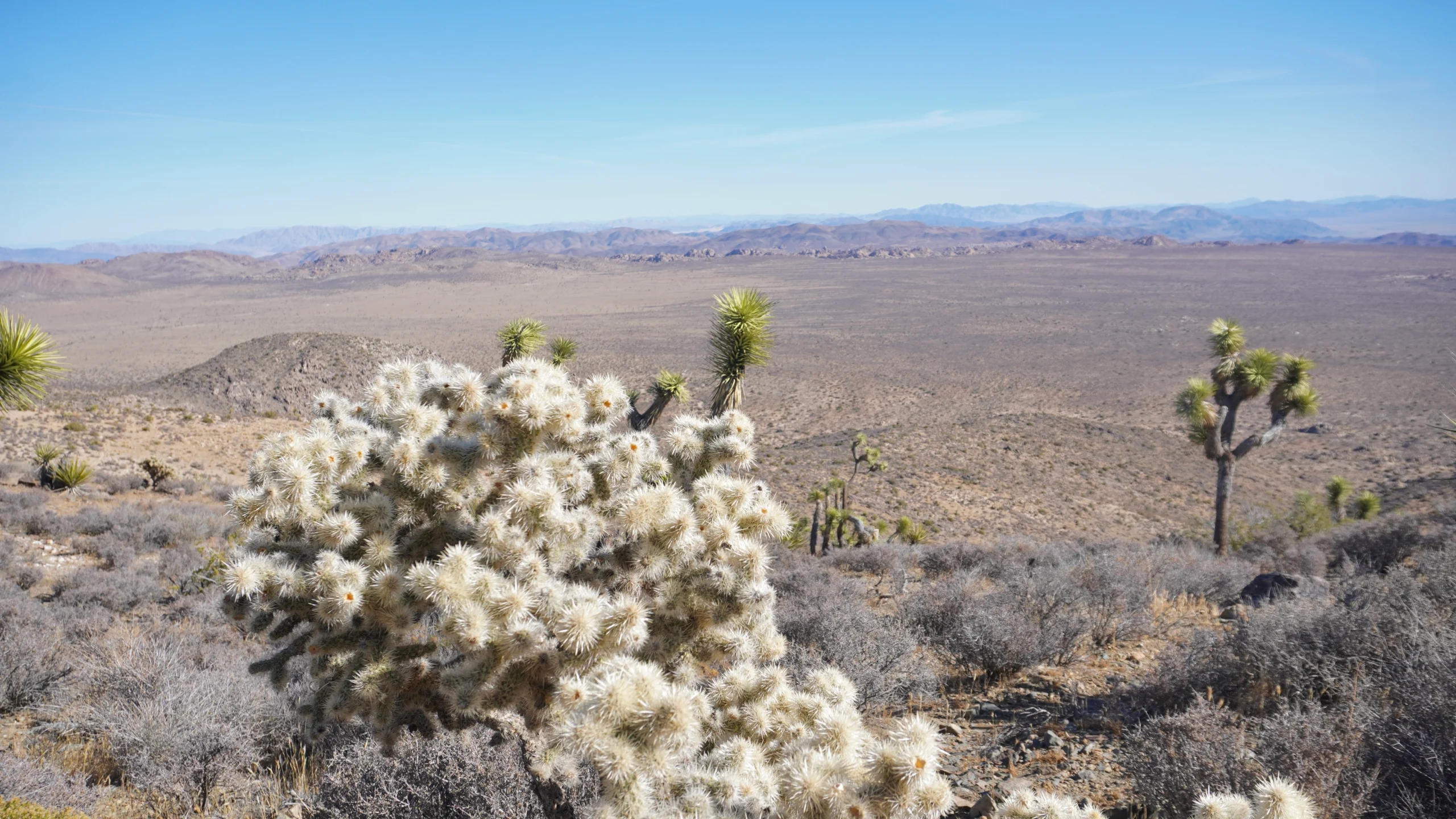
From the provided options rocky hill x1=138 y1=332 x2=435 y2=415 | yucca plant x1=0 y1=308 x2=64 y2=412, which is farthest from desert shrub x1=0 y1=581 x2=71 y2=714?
rocky hill x1=138 y1=332 x2=435 y2=415

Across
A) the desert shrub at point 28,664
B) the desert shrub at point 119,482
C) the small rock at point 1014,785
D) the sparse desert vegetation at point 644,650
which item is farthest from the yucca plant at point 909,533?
the desert shrub at point 119,482

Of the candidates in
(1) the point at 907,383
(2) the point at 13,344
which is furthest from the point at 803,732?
(1) the point at 907,383

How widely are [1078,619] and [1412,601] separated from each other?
230 centimetres

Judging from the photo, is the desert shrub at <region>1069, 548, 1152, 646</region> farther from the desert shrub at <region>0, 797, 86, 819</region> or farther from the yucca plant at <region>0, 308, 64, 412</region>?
the yucca plant at <region>0, 308, 64, 412</region>

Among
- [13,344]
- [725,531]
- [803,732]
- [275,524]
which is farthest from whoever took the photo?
[13,344]

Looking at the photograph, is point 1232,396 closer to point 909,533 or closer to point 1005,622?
point 909,533

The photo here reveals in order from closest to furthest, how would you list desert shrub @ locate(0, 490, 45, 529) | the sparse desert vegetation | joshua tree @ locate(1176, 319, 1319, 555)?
the sparse desert vegetation < desert shrub @ locate(0, 490, 45, 529) < joshua tree @ locate(1176, 319, 1319, 555)

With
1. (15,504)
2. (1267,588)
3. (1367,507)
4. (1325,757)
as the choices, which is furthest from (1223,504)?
(15,504)

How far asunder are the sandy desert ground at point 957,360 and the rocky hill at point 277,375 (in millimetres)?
2030

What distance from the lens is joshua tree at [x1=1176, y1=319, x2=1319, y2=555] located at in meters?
15.8

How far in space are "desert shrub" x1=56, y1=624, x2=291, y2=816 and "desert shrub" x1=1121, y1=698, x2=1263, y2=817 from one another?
5.18 meters

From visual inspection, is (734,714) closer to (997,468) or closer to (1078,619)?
(1078,619)

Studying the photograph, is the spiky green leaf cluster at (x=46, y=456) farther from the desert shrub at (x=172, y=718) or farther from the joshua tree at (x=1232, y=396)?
the joshua tree at (x=1232, y=396)

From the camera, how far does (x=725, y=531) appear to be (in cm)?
370
